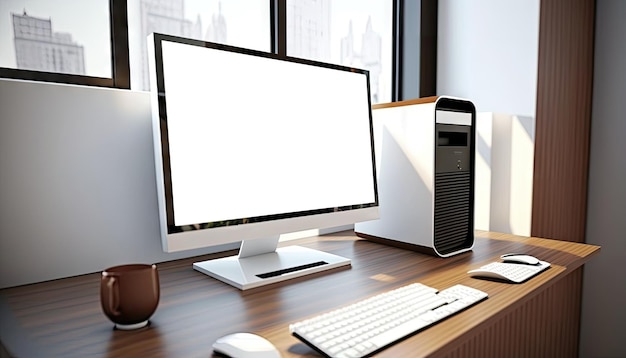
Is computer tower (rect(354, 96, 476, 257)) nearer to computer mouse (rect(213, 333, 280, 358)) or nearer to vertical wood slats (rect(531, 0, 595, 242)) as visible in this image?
vertical wood slats (rect(531, 0, 595, 242))

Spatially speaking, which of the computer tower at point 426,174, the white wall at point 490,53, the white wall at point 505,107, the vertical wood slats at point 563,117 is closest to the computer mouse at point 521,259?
the computer tower at point 426,174

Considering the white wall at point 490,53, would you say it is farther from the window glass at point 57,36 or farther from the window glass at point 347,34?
the window glass at point 57,36

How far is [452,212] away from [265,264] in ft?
1.77

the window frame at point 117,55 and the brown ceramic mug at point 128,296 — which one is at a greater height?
the window frame at point 117,55

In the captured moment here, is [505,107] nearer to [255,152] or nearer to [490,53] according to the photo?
[490,53]

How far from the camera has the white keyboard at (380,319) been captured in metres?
0.61

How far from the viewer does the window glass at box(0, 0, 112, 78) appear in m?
0.96

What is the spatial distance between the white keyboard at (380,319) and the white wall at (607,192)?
4.66 feet

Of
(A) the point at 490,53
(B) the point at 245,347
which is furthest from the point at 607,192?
(B) the point at 245,347

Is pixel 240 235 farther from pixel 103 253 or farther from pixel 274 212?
pixel 103 253

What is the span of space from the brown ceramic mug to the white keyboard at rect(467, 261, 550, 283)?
672 mm

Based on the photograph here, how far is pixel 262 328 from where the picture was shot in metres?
0.69

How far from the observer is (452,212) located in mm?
1216

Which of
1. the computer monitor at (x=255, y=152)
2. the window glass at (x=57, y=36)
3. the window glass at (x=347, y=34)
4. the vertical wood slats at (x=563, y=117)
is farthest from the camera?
the vertical wood slats at (x=563, y=117)
